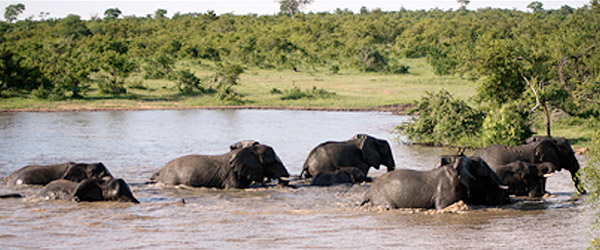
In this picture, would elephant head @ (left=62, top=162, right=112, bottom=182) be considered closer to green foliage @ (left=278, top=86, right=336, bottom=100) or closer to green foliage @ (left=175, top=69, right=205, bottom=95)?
green foliage @ (left=278, top=86, right=336, bottom=100)

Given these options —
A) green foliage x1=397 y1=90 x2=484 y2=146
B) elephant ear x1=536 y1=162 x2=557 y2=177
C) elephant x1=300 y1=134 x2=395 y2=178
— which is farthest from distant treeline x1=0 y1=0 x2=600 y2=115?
elephant ear x1=536 y1=162 x2=557 y2=177

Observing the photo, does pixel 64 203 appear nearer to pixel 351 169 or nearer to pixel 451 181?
pixel 351 169

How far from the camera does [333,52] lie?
43.7 m

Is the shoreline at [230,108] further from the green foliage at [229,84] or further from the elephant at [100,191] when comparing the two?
the elephant at [100,191]

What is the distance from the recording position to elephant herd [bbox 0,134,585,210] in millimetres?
10461

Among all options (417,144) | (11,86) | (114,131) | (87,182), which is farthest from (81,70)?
(87,182)

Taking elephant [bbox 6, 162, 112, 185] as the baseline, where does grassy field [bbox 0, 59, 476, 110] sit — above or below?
above

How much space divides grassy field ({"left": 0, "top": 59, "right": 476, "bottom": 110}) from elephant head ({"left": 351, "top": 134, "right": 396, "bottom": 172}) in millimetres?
14631

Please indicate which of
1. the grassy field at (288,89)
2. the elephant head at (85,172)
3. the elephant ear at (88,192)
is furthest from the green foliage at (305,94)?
the elephant ear at (88,192)

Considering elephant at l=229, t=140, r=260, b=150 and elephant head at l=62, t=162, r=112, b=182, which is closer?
elephant head at l=62, t=162, r=112, b=182

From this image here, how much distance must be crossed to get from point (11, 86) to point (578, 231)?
25.0 meters

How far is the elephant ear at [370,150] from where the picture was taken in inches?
531

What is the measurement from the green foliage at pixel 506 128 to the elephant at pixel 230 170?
6.24 meters

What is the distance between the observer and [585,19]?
26516mm
